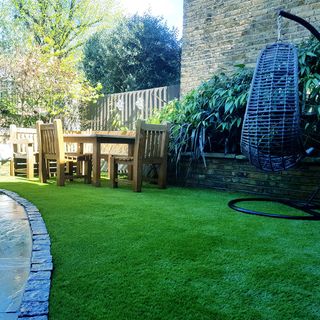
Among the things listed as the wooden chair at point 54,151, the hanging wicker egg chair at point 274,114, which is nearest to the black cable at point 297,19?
the hanging wicker egg chair at point 274,114

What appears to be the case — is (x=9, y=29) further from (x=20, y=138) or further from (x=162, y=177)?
(x=162, y=177)

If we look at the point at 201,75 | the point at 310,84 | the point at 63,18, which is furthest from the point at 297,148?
the point at 63,18

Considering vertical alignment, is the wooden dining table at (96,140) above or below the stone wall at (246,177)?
above

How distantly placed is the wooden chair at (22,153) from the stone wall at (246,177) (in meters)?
2.29

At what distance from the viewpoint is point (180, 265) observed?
154 cm

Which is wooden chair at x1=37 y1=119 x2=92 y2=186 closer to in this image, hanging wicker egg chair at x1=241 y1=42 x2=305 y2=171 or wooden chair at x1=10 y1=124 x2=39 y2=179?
wooden chair at x1=10 y1=124 x2=39 y2=179

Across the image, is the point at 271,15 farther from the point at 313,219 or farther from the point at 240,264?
the point at 240,264

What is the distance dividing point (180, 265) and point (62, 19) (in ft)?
39.6

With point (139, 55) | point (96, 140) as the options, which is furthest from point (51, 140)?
point (139, 55)

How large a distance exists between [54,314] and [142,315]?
293 mm

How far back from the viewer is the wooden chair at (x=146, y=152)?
4.02m

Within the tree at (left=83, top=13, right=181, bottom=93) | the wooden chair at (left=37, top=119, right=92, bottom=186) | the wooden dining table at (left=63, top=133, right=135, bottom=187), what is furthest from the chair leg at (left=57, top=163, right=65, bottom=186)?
the tree at (left=83, top=13, right=181, bottom=93)

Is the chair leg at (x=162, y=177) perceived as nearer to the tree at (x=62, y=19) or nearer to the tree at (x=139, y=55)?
the tree at (x=139, y=55)

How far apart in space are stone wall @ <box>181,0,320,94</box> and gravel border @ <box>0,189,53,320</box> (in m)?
4.35
